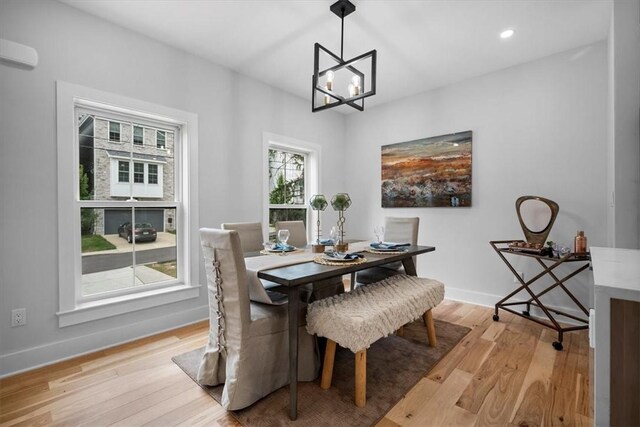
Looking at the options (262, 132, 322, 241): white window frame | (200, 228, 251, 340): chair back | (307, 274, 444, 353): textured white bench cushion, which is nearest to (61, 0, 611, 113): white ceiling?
Result: (262, 132, 322, 241): white window frame

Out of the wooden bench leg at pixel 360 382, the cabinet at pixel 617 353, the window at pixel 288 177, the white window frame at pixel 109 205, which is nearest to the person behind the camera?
the cabinet at pixel 617 353

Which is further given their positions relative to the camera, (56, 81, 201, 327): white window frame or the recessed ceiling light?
the recessed ceiling light

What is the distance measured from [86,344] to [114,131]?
5.92ft

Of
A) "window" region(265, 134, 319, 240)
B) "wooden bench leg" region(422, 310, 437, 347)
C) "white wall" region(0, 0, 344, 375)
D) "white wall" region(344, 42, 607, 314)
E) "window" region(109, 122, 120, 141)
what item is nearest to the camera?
"white wall" region(0, 0, 344, 375)

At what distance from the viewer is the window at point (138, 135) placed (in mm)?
2764

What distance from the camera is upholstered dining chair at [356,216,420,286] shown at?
116 inches

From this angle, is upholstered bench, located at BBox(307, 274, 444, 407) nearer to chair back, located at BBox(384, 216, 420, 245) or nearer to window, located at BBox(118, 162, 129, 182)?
chair back, located at BBox(384, 216, 420, 245)

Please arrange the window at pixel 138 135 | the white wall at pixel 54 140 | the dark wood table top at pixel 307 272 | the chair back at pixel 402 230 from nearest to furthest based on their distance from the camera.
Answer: the dark wood table top at pixel 307 272 < the white wall at pixel 54 140 < the window at pixel 138 135 < the chair back at pixel 402 230

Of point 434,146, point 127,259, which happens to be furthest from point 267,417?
point 434,146

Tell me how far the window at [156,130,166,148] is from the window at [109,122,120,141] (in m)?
0.33

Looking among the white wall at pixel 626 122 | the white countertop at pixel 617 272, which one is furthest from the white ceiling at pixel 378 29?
the white countertop at pixel 617 272

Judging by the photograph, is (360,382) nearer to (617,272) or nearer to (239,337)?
(239,337)

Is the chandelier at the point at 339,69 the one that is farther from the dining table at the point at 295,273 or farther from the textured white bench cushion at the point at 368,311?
the textured white bench cushion at the point at 368,311

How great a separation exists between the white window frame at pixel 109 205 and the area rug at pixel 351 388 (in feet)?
2.50
